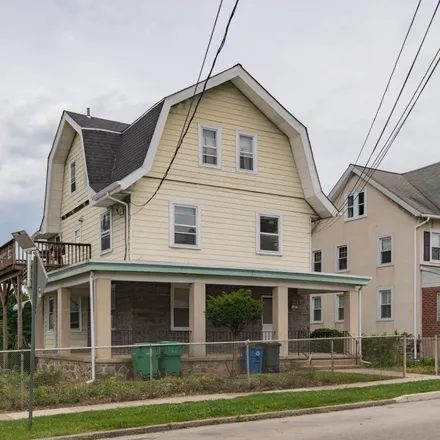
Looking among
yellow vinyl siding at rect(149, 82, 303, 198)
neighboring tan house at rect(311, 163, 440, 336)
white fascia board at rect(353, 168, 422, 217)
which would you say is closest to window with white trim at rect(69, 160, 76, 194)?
yellow vinyl siding at rect(149, 82, 303, 198)

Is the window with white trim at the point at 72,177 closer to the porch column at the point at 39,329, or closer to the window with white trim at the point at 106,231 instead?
the window with white trim at the point at 106,231

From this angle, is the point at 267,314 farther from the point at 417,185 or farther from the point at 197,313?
the point at 417,185

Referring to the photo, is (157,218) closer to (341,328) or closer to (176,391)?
(176,391)

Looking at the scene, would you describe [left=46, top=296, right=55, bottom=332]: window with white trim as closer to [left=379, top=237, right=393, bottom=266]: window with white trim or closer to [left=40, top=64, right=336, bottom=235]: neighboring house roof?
[left=40, top=64, right=336, bottom=235]: neighboring house roof

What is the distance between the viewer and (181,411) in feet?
44.3

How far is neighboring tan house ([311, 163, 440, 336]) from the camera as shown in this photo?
30062 millimetres

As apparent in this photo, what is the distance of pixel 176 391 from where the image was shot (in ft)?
54.4

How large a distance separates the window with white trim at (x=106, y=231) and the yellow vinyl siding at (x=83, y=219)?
0.20 metres

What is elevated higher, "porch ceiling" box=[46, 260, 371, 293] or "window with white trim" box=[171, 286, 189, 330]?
"porch ceiling" box=[46, 260, 371, 293]

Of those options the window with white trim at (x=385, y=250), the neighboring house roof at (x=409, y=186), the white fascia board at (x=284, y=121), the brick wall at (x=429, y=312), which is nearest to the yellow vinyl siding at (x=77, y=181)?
the white fascia board at (x=284, y=121)

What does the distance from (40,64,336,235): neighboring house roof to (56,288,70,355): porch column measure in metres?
3.20

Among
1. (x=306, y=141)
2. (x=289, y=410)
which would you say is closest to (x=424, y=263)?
(x=306, y=141)

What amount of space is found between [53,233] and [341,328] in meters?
14.4

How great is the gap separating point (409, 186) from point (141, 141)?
16.0 meters
